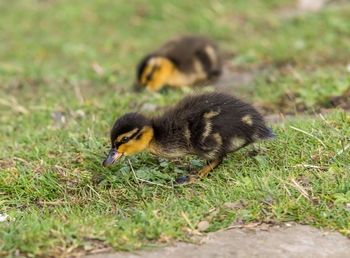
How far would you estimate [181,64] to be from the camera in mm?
6898

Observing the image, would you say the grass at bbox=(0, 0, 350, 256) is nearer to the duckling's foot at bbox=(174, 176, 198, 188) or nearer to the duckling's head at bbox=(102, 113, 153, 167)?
the duckling's foot at bbox=(174, 176, 198, 188)

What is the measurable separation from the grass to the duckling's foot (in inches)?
2.3

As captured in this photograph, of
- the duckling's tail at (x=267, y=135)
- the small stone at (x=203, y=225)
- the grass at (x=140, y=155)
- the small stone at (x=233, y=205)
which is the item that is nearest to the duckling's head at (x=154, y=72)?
the grass at (x=140, y=155)

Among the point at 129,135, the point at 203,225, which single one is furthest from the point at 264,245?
the point at 129,135

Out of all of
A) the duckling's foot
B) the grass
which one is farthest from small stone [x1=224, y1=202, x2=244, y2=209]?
the duckling's foot

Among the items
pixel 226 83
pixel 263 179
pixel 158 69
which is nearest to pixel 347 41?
pixel 226 83

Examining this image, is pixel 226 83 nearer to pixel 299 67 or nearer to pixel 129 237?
pixel 299 67

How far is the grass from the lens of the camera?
9.70 ft

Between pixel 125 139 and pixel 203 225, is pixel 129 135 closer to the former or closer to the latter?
pixel 125 139

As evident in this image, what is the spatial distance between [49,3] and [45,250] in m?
9.44

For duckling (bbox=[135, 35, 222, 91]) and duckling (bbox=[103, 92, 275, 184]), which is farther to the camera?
duckling (bbox=[135, 35, 222, 91])

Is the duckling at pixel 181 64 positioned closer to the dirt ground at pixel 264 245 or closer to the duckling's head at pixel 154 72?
the duckling's head at pixel 154 72

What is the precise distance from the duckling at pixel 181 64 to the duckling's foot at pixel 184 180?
2909 millimetres

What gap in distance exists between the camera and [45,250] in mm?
2654
